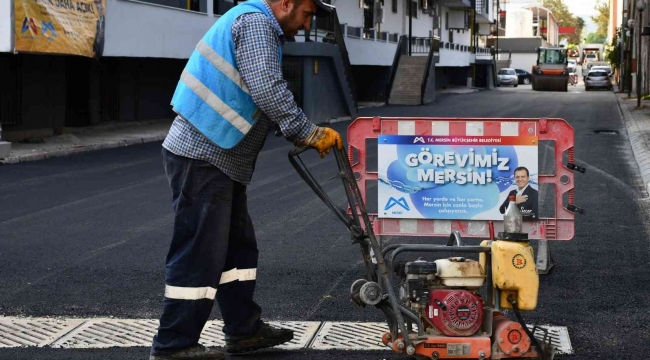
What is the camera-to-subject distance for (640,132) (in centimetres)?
2450

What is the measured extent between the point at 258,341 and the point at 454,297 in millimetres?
1197

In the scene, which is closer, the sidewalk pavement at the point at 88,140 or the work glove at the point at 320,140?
the work glove at the point at 320,140

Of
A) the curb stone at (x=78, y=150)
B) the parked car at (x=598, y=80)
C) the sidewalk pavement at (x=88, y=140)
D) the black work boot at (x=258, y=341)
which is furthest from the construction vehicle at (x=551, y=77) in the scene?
the black work boot at (x=258, y=341)

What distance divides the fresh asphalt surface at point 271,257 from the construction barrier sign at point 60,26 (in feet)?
13.5

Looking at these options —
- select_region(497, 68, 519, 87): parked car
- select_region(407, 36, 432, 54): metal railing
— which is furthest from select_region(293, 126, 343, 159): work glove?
select_region(497, 68, 519, 87): parked car

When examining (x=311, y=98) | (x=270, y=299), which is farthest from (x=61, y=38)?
(x=270, y=299)

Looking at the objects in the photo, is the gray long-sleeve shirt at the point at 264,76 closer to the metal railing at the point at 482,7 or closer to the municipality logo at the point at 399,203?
the municipality logo at the point at 399,203

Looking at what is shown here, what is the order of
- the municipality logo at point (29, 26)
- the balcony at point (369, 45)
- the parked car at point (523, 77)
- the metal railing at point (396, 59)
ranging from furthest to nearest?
the parked car at point (523, 77) < the metal railing at point (396, 59) < the balcony at point (369, 45) < the municipality logo at point (29, 26)

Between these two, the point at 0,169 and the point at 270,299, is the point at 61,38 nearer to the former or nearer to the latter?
the point at 0,169

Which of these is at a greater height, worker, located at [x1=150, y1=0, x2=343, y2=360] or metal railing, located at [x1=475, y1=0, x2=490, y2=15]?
metal railing, located at [x1=475, y1=0, x2=490, y2=15]

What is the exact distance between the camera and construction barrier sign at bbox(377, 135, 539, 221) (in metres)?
8.03

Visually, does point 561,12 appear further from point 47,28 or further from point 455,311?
point 455,311

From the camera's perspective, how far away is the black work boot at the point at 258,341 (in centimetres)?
571

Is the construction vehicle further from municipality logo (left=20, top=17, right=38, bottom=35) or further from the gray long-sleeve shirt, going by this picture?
the gray long-sleeve shirt
